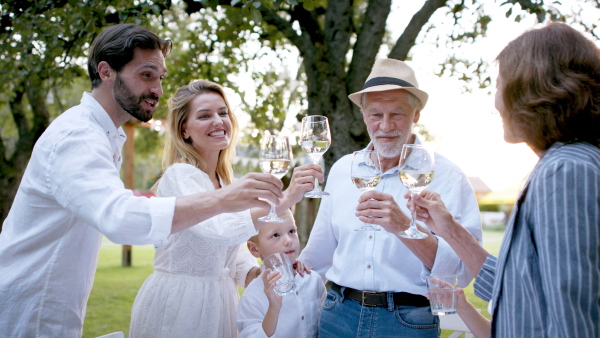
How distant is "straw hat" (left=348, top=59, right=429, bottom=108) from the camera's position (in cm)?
326

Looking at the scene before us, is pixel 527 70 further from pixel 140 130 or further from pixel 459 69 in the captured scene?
pixel 140 130

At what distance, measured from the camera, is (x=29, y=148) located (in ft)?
37.8

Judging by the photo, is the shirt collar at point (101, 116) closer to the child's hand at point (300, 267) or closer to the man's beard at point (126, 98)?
the man's beard at point (126, 98)

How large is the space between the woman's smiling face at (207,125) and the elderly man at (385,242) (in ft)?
2.50

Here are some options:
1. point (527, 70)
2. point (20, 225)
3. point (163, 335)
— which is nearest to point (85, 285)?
point (20, 225)

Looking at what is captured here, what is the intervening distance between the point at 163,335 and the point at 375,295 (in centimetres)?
127

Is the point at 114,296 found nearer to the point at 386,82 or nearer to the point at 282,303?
the point at 282,303

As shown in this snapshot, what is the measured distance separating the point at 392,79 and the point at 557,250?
1.79 metres

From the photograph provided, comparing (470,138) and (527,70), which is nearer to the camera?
(527,70)

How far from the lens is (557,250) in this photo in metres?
1.71

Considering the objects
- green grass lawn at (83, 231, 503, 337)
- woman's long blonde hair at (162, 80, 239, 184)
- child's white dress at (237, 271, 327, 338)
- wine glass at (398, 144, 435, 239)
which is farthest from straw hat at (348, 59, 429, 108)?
green grass lawn at (83, 231, 503, 337)

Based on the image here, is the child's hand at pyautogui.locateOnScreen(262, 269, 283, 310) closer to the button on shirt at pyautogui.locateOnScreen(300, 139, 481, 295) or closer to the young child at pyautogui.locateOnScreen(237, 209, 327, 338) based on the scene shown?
the young child at pyautogui.locateOnScreen(237, 209, 327, 338)

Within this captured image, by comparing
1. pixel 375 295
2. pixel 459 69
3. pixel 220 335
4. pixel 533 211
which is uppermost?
pixel 459 69

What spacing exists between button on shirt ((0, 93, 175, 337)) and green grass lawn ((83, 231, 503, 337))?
6.59 meters
